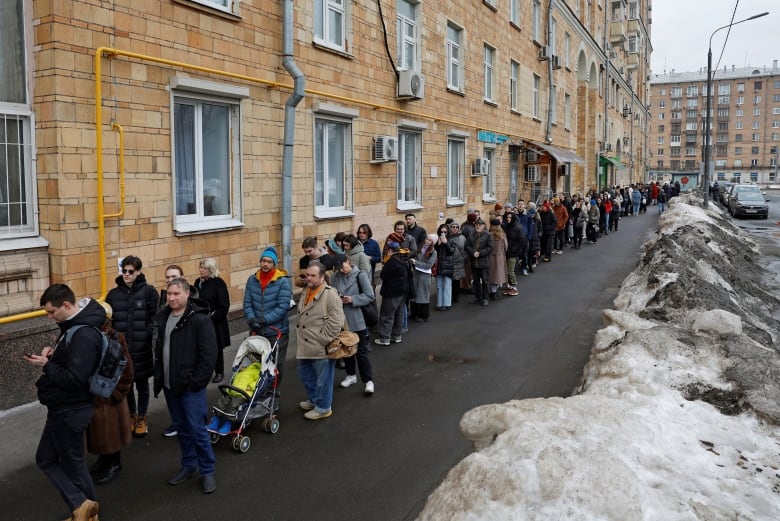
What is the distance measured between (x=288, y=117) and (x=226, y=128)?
109 centimetres

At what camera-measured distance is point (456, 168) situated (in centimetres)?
1775

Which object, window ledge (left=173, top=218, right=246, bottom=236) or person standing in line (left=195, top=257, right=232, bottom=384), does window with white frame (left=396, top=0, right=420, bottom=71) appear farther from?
person standing in line (left=195, top=257, right=232, bottom=384)

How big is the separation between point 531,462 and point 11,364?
17.9ft

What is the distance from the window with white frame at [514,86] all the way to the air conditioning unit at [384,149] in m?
10.5

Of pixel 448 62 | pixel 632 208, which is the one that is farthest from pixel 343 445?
pixel 632 208

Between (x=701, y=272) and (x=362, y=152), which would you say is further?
(x=362, y=152)

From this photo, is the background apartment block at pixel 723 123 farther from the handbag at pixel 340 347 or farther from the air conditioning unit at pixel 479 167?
the handbag at pixel 340 347

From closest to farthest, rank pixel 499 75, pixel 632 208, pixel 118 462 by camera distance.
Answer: pixel 118 462 < pixel 499 75 < pixel 632 208

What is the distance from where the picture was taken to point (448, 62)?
1688cm

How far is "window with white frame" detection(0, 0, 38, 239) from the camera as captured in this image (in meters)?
6.89

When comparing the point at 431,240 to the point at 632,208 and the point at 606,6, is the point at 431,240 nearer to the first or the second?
the point at 632,208

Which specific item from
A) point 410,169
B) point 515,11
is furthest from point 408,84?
point 515,11

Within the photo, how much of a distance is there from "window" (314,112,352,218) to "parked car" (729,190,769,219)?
105 ft

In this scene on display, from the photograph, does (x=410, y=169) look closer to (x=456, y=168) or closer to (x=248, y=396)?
(x=456, y=168)
